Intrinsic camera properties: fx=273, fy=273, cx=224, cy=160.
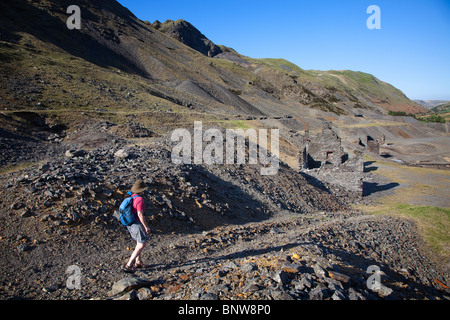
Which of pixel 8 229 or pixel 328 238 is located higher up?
pixel 8 229

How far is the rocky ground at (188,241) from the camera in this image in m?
4.51

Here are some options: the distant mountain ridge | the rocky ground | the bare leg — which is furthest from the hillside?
the distant mountain ridge

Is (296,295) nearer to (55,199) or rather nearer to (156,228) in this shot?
(156,228)

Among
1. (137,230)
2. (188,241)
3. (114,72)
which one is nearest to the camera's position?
(137,230)

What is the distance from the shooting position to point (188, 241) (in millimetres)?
6828

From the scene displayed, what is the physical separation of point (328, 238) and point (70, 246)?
6.69 meters

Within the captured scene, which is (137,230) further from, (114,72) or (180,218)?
(114,72)

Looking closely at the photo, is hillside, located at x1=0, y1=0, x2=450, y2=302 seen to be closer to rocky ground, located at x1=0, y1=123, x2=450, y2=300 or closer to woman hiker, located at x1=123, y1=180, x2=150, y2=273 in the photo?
rocky ground, located at x1=0, y1=123, x2=450, y2=300

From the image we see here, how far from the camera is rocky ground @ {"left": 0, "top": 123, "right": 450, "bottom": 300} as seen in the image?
4512 mm

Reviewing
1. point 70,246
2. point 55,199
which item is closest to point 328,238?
point 70,246

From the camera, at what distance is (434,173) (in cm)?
2333

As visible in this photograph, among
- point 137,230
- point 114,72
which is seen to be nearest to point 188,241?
point 137,230

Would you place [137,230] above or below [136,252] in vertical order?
above

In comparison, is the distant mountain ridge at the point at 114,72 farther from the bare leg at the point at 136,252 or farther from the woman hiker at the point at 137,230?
the bare leg at the point at 136,252
